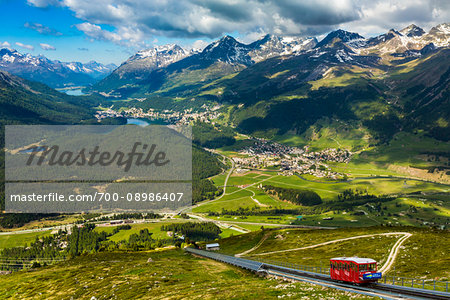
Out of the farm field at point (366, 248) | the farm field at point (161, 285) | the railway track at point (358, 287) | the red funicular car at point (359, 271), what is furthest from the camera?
the farm field at point (366, 248)

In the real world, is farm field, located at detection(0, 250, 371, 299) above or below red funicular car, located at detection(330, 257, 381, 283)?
below

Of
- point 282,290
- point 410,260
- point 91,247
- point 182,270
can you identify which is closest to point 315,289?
point 282,290

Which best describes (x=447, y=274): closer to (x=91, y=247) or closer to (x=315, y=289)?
(x=315, y=289)

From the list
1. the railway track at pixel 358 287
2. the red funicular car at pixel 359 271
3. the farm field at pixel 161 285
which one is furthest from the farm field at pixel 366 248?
the farm field at pixel 161 285

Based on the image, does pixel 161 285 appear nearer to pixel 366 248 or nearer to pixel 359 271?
pixel 359 271

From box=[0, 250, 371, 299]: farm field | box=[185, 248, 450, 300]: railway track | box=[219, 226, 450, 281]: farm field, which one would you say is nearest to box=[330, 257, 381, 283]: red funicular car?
box=[185, 248, 450, 300]: railway track

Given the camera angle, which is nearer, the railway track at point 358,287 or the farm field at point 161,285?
the railway track at point 358,287

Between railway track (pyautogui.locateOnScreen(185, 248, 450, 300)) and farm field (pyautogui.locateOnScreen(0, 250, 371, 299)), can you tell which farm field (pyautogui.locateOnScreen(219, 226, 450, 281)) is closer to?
railway track (pyautogui.locateOnScreen(185, 248, 450, 300))

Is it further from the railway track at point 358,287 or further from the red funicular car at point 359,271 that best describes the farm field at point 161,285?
the red funicular car at point 359,271
